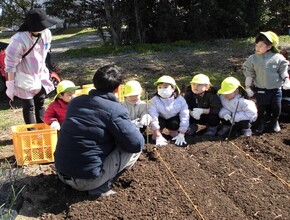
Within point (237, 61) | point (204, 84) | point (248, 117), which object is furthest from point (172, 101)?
point (237, 61)

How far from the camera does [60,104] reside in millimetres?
4359

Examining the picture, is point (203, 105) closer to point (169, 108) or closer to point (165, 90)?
point (169, 108)

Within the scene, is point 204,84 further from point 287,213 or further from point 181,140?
point 287,213

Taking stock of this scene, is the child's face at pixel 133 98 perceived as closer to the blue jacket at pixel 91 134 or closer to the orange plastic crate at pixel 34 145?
the orange plastic crate at pixel 34 145

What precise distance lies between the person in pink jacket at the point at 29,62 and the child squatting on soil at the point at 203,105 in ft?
5.94

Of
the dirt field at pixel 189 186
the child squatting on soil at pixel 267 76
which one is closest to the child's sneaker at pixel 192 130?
the dirt field at pixel 189 186

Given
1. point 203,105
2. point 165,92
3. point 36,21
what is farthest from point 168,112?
point 36,21

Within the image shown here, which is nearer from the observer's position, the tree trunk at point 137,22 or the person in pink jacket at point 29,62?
the person in pink jacket at point 29,62

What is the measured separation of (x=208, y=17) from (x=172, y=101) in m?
9.03

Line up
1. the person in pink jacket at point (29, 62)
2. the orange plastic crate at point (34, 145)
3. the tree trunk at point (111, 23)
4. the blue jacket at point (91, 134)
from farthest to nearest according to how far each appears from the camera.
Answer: the tree trunk at point (111, 23) < the person in pink jacket at point (29, 62) < the orange plastic crate at point (34, 145) < the blue jacket at point (91, 134)

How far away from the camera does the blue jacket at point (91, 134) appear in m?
3.17

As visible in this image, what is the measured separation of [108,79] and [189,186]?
4.18 feet

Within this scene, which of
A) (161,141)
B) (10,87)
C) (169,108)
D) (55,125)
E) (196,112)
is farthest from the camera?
(196,112)

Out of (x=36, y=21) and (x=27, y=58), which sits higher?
(x=36, y=21)
